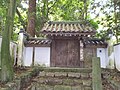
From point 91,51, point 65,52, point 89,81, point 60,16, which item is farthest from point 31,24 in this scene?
point 89,81

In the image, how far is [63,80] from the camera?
7.32m

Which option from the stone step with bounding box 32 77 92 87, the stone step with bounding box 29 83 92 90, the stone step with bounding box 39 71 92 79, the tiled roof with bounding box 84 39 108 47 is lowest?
the stone step with bounding box 29 83 92 90

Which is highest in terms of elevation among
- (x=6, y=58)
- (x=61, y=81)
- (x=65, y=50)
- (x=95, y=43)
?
(x=95, y=43)

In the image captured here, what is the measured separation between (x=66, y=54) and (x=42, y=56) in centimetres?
166

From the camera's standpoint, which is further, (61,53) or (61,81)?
(61,53)

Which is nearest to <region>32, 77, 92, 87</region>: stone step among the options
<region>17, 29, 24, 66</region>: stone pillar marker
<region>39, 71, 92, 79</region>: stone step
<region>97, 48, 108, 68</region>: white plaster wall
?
<region>39, 71, 92, 79</region>: stone step

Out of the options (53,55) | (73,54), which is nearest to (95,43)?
(73,54)

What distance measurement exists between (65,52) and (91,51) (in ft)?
5.93

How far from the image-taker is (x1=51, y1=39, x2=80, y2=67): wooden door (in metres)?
11.1

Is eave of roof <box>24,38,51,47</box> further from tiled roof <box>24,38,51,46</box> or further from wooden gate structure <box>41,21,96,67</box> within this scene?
wooden gate structure <box>41,21,96,67</box>

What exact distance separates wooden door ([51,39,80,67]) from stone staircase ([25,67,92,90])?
2.26 m

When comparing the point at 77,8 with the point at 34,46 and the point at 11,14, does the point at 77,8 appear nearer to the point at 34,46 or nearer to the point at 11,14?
the point at 34,46

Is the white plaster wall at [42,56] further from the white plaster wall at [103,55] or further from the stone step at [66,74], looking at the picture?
the white plaster wall at [103,55]

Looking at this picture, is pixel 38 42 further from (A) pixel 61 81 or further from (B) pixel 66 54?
(A) pixel 61 81
